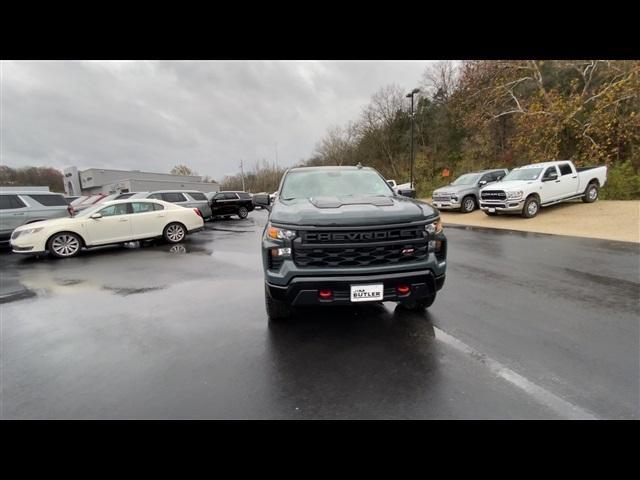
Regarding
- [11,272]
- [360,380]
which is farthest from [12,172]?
[360,380]

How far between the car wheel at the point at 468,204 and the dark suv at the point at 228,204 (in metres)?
11.8

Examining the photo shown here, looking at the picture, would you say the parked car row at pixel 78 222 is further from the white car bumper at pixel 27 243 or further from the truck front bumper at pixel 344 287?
the truck front bumper at pixel 344 287

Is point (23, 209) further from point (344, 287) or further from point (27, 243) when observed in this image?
point (344, 287)

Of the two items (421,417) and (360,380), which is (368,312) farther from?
(421,417)

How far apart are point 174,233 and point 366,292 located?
356 inches

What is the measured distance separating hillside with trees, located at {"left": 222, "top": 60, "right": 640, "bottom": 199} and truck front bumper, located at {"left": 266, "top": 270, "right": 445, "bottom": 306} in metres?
18.1

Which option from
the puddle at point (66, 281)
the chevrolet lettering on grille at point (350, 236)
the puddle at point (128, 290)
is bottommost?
the puddle at point (128, 290)

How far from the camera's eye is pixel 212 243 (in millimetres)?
9977

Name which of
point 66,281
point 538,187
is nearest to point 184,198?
point 66,281

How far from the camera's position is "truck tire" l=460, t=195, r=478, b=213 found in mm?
15484

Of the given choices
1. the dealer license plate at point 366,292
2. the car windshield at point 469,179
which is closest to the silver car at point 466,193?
the car windshield at point 469,179

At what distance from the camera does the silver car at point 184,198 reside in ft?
44.7

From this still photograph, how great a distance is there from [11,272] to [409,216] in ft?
29.7

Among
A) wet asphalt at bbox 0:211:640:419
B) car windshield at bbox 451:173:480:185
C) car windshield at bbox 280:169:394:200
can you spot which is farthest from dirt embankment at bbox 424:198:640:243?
car windshield at bbox 280:169:394:200
